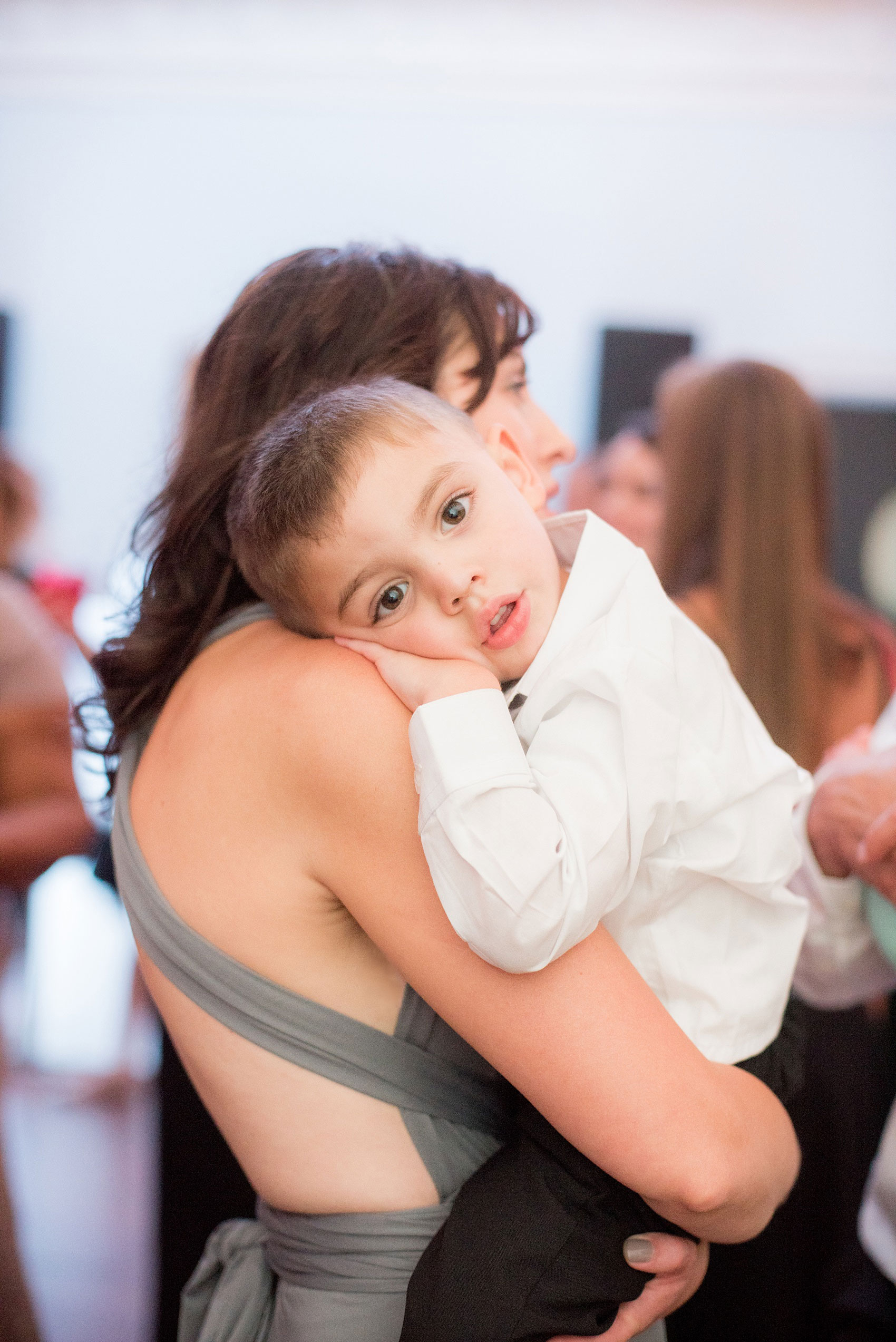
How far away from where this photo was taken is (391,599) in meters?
0.97

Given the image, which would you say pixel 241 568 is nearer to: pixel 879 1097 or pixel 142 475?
pixel 879 1097

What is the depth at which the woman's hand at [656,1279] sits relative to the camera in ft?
3.14

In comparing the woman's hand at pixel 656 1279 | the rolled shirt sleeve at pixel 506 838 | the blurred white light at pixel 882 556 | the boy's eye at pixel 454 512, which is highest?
the boy's eye at pixel 454 512

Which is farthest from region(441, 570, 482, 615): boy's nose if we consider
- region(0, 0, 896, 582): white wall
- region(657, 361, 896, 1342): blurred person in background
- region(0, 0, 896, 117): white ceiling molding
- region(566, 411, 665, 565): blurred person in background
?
region(0, 0, 896, 117): white ceiling molding

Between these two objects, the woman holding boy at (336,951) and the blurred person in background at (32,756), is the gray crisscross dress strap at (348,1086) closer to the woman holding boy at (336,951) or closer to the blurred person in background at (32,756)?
the woman holding boy at (336,951)

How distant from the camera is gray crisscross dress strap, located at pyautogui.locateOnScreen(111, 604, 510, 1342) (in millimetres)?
949

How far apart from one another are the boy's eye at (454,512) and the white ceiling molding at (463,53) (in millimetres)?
4321

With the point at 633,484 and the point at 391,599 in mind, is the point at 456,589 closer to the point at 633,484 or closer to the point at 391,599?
the point at 391,599

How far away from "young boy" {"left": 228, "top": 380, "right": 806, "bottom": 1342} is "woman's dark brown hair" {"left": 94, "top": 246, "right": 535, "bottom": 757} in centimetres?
13

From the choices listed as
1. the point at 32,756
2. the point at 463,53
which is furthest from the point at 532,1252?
the point at 463,53

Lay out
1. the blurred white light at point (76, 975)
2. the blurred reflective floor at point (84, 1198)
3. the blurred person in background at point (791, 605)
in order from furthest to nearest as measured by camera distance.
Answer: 1. the blurred white light at point (76, 975)
2. the blurred reflective floor at point (84, 1198)
3. the blurred person in background at point (791, 605)

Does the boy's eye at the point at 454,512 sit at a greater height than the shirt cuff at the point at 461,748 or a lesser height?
greater

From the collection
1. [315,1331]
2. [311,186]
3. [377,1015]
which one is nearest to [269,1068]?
[377,1015]

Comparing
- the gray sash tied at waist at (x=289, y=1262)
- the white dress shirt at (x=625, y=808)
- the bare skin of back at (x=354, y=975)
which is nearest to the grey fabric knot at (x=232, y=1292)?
the gray sash tied at waist at (x=289, y=1262)
